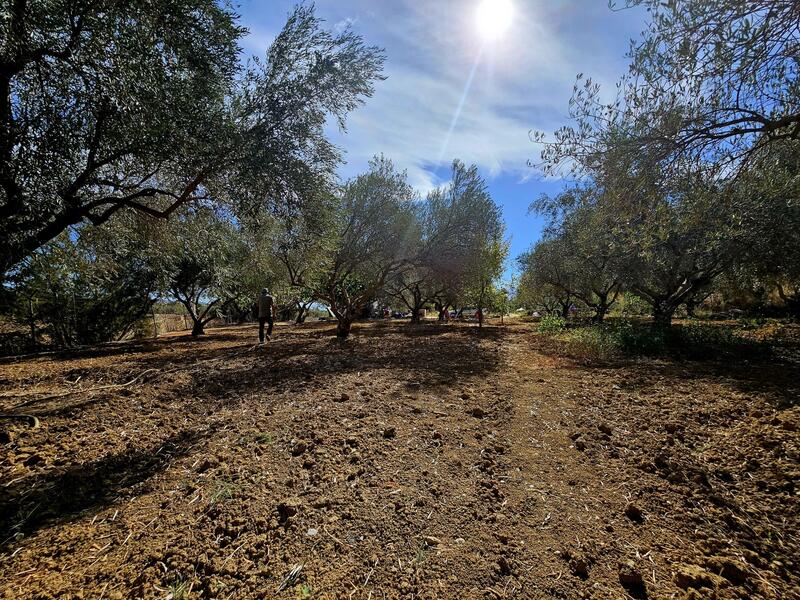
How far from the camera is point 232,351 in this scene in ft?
30.4

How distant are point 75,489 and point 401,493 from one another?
2.57 m

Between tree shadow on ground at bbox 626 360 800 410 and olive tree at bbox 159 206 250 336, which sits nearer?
tree shadow on ground at bbox 626 360 800 410

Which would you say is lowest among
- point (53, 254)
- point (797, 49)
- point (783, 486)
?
point (783, 486)

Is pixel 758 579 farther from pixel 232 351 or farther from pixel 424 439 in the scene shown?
pixel 232 351

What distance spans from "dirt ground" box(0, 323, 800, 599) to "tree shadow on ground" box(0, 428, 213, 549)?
0.7 inches

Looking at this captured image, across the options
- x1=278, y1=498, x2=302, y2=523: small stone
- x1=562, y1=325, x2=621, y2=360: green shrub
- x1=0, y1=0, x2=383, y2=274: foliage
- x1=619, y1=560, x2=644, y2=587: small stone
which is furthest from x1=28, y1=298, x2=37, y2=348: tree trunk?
x1=562, y1=325, x2=621, y2=360: green shrub

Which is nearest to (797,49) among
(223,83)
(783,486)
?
(783,486)

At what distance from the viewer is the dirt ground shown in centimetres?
190

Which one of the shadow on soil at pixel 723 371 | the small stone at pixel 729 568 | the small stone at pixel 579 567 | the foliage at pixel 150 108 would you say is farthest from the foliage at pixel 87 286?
the shadow on soil at pixel 723 371

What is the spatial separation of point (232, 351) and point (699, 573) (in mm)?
9707

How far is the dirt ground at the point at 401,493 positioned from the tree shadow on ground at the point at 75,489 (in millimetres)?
17

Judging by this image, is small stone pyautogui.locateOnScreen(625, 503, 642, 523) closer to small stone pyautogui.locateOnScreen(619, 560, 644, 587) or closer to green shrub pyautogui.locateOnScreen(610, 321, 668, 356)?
small stone pyautogui.locateOnScreen(619, 560, 644, 587)

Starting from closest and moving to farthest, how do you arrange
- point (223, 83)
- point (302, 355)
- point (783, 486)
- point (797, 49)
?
point (783, 486), point (797, 49), point (223, 83), point (302, 355)

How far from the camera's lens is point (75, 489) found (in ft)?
8.67
